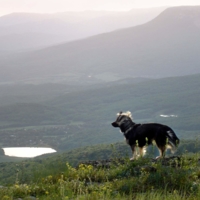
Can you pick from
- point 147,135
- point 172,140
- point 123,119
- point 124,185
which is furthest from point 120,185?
point 123,119

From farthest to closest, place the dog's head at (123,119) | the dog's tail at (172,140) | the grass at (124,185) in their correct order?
the dog's head at (123,119) → the dog's tail at (172,140) → the grass at (124,185)

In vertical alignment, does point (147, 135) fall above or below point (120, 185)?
above

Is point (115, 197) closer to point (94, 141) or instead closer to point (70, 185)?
point (70, 185)

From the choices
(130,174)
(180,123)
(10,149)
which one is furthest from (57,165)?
(180,123)

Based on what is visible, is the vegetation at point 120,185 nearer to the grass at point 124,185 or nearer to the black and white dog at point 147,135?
the grass at point 124,185

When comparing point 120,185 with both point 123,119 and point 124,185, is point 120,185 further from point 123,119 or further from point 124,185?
point 123,119

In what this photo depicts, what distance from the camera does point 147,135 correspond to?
38.0 feet

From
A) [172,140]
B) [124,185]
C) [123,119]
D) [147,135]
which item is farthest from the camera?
[123,119]

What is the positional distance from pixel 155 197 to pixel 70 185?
5.58ft

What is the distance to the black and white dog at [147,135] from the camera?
11.1 m

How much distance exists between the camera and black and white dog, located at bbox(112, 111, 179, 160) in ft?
36.6

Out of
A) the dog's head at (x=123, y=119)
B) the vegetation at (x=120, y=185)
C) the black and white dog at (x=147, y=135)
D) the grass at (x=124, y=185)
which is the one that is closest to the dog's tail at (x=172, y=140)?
the black and white dog at (x=147, y=135)

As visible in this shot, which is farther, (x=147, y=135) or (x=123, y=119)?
(x=123, y=119)

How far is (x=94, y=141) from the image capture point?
567 ft
